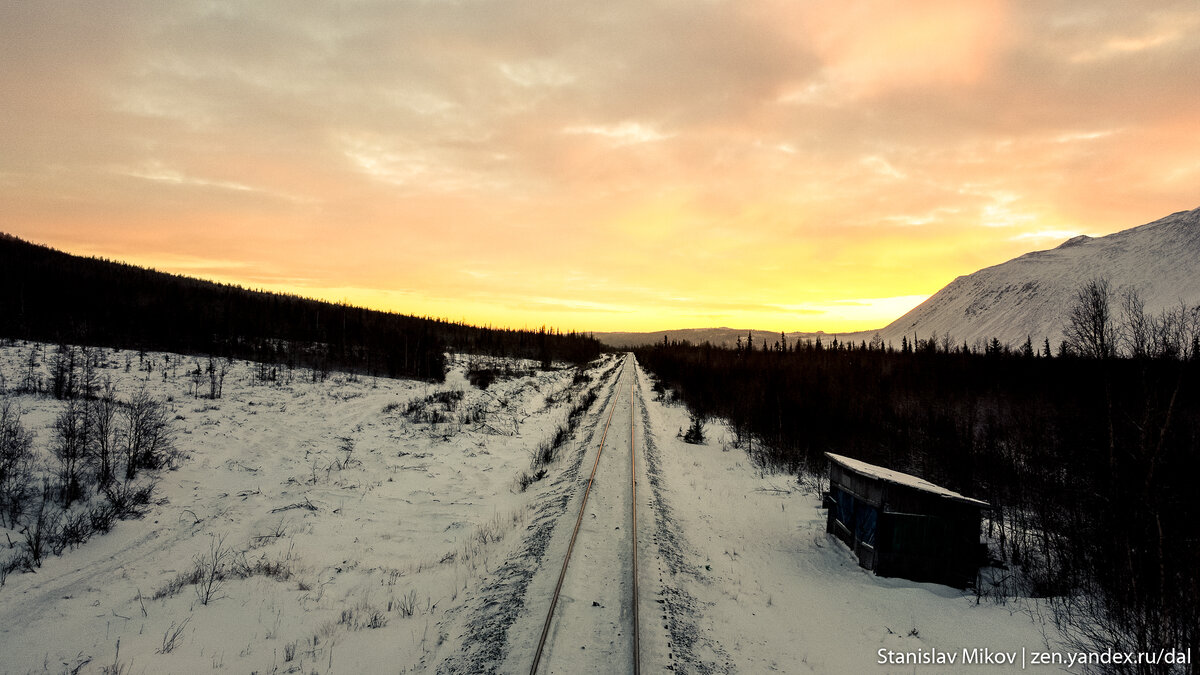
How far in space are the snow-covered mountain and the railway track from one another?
283ft

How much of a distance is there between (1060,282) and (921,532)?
116173 millimetres

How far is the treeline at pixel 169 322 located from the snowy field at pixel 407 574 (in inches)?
455

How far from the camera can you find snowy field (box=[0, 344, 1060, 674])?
533 cm

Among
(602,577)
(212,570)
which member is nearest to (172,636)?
(212,570)

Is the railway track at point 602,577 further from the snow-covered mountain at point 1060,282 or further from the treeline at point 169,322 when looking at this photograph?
the snow-covered mountain at point 1060,282

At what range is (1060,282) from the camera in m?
86.6

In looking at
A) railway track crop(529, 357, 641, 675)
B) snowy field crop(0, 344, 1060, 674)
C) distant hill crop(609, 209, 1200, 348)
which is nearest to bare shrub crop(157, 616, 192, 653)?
snowy field crop(0, 344, 1060, 674)

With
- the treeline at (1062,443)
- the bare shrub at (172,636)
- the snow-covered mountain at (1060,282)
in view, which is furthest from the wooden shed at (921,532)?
the snow-covered mountain at (1060,282)

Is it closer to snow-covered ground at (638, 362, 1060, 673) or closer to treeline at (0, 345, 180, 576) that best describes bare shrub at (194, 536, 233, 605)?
treeline at (0, 345, 180, 576)

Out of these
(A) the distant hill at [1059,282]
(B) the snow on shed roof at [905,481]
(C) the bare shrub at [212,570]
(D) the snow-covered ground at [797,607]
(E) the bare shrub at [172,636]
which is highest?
(A) the distant hill at [1059,282]

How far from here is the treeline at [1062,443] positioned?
5.75 metres

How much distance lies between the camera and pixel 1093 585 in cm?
654

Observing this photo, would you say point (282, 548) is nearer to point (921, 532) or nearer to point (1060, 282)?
point (921, 532)

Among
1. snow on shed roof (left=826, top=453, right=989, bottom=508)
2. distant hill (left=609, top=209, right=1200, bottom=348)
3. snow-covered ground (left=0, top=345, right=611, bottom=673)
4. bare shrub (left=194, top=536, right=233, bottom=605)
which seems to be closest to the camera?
snow-covered ground (left=0, top=345, right=611, bottom=673)
